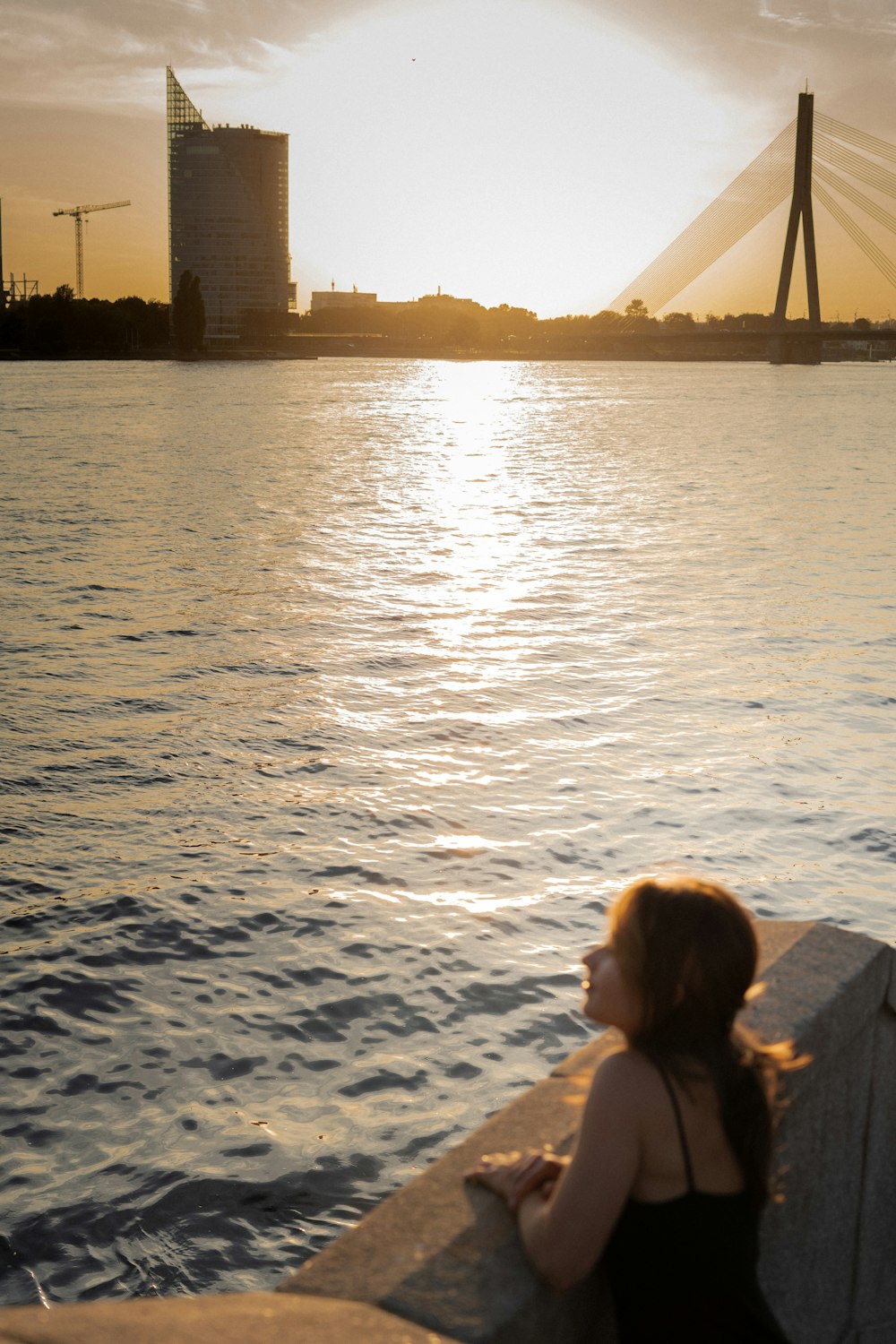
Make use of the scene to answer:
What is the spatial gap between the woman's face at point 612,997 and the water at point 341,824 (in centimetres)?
199

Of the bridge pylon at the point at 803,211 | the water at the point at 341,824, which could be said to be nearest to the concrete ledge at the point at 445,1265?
the water at the point at 341,824

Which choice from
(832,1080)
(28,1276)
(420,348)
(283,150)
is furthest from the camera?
(283,150)

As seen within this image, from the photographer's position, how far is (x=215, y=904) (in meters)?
5.36

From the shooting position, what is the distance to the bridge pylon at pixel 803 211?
59594mm

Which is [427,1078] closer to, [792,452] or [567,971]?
[567,971]

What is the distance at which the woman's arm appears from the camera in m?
1.55

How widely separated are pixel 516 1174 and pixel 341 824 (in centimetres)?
461

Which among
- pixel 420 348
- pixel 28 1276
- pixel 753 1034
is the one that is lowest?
pixel 28 1276

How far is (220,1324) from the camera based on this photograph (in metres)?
1.42

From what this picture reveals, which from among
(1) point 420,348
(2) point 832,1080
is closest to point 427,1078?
(2) point 832,1080

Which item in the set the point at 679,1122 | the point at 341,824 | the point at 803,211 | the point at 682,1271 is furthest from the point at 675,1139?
the point at 803,211

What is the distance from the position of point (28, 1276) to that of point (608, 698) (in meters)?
5.97

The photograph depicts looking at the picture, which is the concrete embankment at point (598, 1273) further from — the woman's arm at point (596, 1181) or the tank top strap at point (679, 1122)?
the tank top strap at point (679, 1122)

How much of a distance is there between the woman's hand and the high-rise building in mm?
173298
